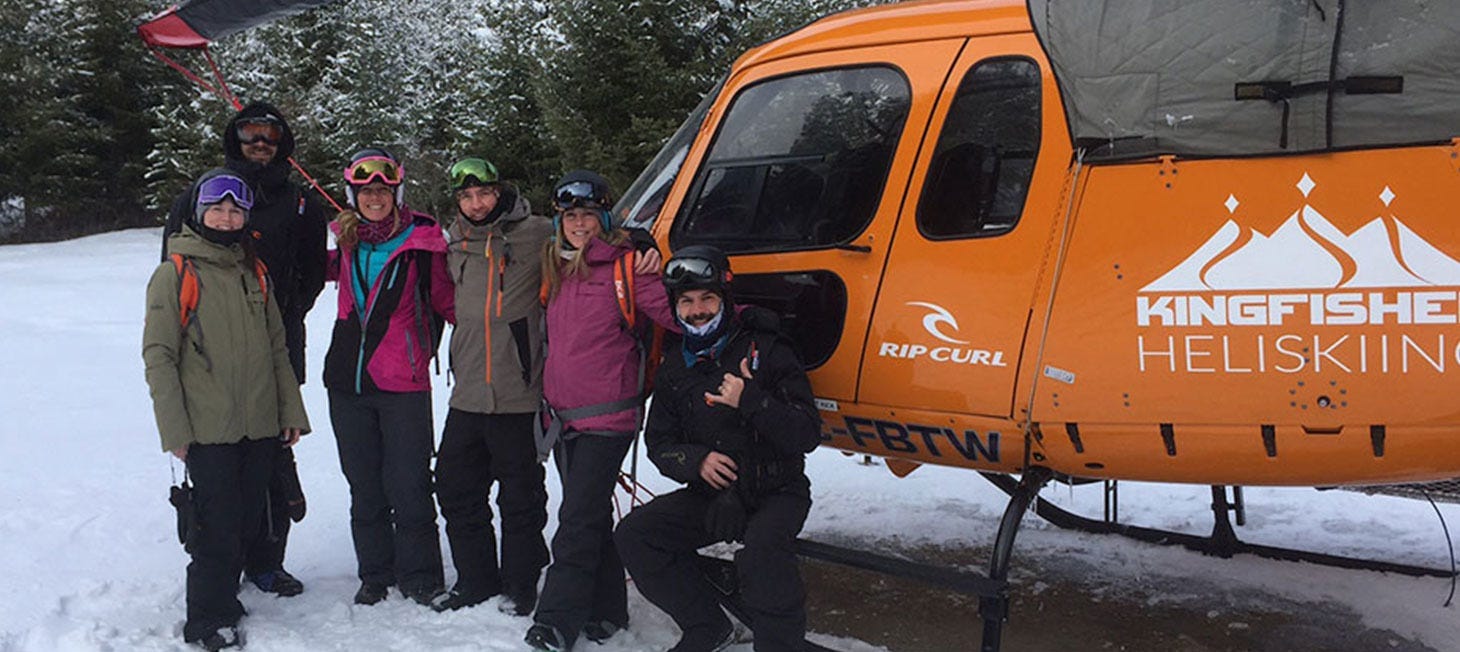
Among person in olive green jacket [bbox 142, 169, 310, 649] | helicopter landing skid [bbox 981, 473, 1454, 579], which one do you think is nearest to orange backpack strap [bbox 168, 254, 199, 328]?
person in olive green jacket [bbox 142, 169, 310, 649]

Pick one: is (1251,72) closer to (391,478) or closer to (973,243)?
(973,243)

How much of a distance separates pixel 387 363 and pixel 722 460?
1.47 meters

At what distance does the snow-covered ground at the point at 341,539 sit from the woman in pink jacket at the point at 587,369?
1.01 ft

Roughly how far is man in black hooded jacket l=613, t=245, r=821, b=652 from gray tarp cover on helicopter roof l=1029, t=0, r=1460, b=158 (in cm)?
129

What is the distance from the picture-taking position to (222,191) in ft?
13.0

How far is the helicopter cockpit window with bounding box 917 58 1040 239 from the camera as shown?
364 cm

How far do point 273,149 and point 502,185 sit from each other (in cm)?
105

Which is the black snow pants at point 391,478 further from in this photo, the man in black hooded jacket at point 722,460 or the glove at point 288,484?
the man in black hooded jacket at point 722,460

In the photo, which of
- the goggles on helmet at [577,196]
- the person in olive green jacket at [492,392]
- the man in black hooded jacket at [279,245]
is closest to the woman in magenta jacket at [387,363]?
the person in olive green jacket at [492,392]

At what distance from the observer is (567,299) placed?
4.02m

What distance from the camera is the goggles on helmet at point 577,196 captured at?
3.95 m

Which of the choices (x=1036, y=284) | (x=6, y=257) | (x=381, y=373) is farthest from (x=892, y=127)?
(x=6, y=257)

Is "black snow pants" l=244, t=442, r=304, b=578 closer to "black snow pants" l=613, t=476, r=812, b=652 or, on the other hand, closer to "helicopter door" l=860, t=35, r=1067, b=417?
"black snow pants" l=613, t=476, r=812, b=652

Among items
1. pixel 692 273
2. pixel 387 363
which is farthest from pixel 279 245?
pixel 692 273
